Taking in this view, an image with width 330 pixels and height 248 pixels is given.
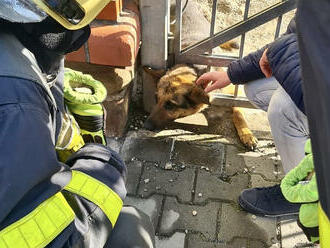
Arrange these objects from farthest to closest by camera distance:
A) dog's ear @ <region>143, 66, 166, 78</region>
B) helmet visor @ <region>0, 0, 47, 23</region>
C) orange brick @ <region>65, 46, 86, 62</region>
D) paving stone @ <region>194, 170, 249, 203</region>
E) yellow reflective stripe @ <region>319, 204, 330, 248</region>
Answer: dog's ear @ <region>143, 66, 166, 78</region> → orange brick @ <region>65, 46, 86, 62</region> → paving stone @ <region>194, 170, 249, 203</region> → helmet visor @ <region>0, 0, 47, 23</region> → yellow reflective stripe @ <region>319, 204, 330, 248</region>

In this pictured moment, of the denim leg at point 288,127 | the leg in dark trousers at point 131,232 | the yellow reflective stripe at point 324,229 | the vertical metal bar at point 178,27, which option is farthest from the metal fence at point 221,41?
the yellow reflective stripe at point 324,229

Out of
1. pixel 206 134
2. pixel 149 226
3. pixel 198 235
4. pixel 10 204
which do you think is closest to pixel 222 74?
pixel 206 134

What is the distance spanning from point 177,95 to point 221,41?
0.55 metres

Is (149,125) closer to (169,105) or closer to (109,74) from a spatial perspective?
(169,105)

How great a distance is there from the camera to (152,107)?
11.5ft

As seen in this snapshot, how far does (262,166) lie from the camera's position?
9.84 feet

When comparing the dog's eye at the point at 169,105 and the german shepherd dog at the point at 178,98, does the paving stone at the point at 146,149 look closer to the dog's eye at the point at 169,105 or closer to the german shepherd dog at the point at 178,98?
the german shepherd dog at the point at 178,98

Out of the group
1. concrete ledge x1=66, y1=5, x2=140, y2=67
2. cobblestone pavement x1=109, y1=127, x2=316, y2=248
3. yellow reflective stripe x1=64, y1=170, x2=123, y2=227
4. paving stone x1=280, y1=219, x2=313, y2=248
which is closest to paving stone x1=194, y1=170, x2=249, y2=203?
cobblestone pavement x1=109, y1=127, x2=316, y2=248

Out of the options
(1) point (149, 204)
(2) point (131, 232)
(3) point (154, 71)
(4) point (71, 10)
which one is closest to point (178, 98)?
(3) point (154, 71)

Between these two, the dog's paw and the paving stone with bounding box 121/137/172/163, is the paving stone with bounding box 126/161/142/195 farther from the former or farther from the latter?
the dog's paw

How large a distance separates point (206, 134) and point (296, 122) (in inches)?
37.9

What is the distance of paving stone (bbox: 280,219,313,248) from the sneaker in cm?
6

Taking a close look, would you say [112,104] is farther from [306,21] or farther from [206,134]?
[306,21]

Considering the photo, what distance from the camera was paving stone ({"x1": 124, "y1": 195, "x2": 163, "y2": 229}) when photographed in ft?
8.78
